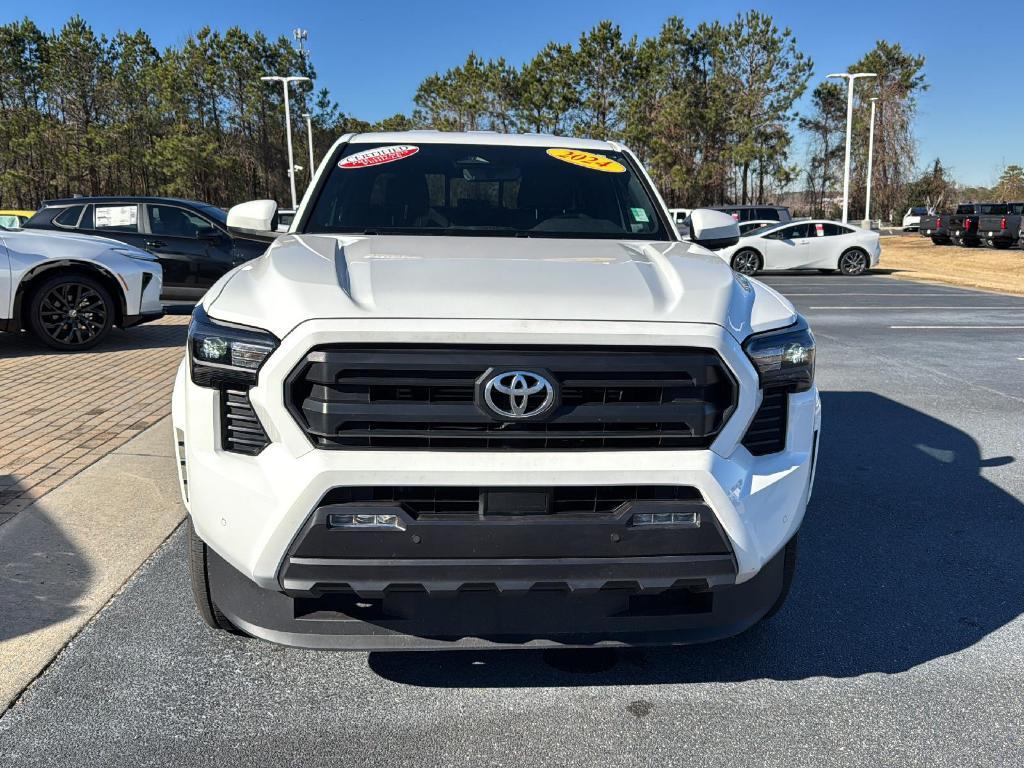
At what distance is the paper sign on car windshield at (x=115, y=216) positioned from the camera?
1287cm

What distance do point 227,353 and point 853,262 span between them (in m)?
22.1

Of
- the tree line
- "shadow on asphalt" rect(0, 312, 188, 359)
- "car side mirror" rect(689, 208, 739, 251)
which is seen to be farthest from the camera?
the tree line

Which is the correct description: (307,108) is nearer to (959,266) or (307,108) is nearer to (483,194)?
(959,266)

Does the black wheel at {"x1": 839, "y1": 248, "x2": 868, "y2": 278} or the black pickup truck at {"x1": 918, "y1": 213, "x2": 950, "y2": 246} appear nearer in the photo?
the black wheel at {"x1": 839, "y1": 248, "x2": 868, "y2": 278}

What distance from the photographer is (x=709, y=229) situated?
13.3ft

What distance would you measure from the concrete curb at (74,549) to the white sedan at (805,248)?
18.5 metres

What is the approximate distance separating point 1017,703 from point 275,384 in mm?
2509

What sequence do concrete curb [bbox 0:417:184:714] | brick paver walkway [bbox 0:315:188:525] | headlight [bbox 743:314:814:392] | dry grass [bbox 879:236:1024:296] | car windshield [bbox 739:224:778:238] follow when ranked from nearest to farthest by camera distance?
headlight [bbox 743:314:814:392]
concrete curb [bbox 0:417:184:714]
brick paver walkway [bbox 0:315:188:525]
dry grass [bbox 879:236:1024:296]
car windshield [bbox 739:224:778:238]

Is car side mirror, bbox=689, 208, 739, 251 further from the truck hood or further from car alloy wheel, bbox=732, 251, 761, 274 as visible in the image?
car alloy wheel, bbox=732, 251, 761, 274

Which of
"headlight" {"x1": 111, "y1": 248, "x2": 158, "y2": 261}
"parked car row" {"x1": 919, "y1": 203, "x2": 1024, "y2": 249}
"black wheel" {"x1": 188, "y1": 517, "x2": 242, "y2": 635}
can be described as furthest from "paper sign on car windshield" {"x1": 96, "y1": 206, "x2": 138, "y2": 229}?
"parked car row" {"x1": 919, "y1": 203, "x2": 1024, "y2": 249}

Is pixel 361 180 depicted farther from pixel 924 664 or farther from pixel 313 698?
pixel 924 664

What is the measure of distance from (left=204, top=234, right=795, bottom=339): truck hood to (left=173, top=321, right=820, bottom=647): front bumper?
0.07 metres

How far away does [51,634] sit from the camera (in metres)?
3.19

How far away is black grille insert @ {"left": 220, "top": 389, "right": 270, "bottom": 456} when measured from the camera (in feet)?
7.91
